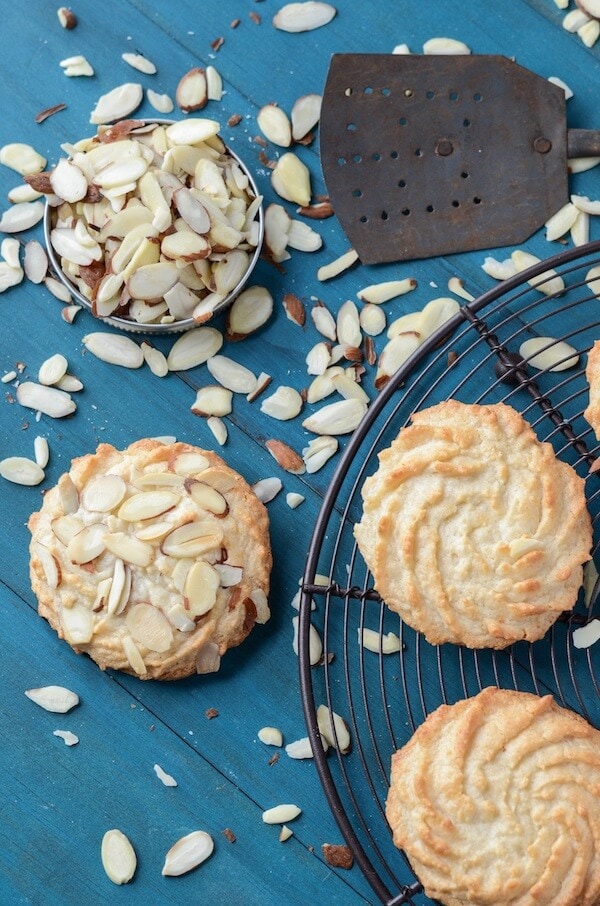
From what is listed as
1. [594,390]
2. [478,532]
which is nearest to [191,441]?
[478,532]

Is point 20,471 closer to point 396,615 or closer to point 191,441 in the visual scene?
point 191,441

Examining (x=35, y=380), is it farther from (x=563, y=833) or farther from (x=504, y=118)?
(x=563, y=833)

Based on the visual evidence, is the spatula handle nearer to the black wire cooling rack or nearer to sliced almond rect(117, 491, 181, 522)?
the black wire cooling rack

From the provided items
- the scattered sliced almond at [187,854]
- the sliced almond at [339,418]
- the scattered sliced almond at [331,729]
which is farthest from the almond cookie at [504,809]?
the sliced almond at [339,418]

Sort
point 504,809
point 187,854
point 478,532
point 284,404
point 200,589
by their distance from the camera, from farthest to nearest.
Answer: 1. point 284,404
2. point 187,854
3. point 200,589
4. point 478,532
5. point 504,809

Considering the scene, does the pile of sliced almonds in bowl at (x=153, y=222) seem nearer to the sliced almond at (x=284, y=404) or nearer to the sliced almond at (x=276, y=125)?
the sliced almond at (x=276, y=125)
